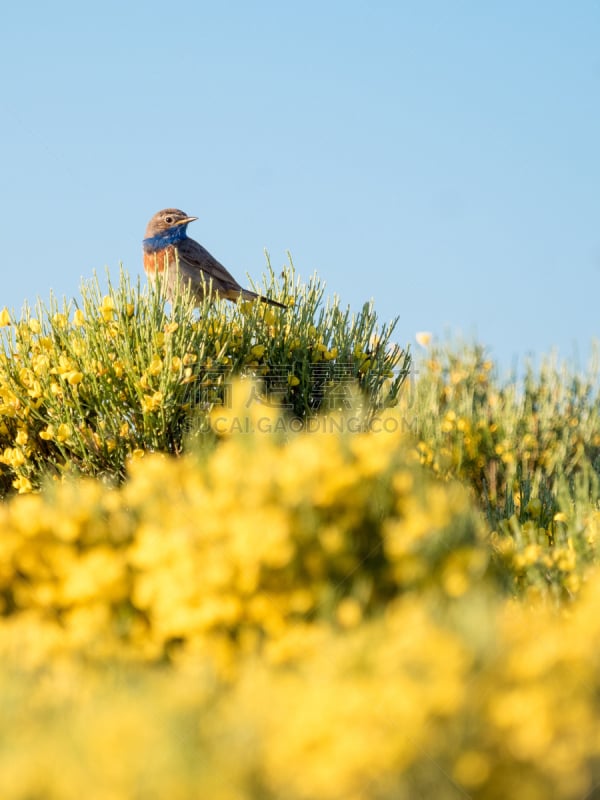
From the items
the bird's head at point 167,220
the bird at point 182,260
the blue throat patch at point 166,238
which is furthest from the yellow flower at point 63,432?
the bird's head at point 167,220

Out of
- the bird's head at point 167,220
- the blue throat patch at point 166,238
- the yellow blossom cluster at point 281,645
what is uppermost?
the bird's head at point 167,220

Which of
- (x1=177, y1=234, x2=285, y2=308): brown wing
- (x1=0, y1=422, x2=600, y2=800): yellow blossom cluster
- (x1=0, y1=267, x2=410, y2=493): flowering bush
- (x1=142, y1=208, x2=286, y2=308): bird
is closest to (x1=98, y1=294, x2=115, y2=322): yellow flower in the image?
(x1=0, y1=267, x2=410, y2=493): flowering bush

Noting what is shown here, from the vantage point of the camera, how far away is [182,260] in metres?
8.68

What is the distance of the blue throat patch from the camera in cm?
895

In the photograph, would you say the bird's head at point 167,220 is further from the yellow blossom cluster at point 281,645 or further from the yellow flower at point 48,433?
the yellow blossom cluster at point 281,645

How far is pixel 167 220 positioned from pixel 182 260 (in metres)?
0.72

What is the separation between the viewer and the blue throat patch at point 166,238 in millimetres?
8953

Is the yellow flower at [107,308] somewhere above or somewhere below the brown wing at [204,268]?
below

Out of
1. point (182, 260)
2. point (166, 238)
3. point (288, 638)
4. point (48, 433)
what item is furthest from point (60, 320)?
point (288, 638)

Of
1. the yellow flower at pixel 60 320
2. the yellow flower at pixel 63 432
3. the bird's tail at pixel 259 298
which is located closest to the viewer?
the yellow flower at pixel 63 432

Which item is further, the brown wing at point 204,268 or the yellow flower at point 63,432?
the brown wing at point 204,268

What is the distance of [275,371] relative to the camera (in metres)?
7.32

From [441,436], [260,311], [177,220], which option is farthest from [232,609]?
[177,220]

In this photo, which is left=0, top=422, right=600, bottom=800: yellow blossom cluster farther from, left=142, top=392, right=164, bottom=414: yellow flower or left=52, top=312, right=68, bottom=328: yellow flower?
left=52, top=312, right=68, bottom=328: yellow flower
